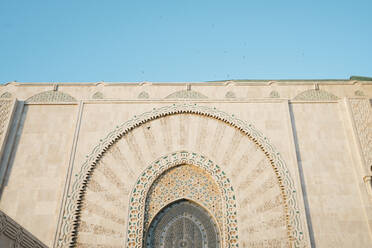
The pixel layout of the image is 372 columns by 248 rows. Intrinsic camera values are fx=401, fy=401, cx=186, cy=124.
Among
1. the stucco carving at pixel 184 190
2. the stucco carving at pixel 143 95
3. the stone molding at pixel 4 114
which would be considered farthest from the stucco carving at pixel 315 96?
the stone molding at pixel 4 114

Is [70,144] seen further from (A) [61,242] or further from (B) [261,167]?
(B) [261,167]

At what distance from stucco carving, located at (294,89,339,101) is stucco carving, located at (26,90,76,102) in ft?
11.2

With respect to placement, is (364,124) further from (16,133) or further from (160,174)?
(16,133)

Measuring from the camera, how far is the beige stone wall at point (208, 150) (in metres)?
4.93

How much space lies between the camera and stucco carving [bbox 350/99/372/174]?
5.39m

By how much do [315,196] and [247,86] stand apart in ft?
6.34

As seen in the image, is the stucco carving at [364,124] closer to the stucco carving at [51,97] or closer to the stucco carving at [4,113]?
the stucco carving at [51,97]

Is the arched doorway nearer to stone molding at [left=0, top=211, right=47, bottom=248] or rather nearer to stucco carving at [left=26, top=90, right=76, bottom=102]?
stone molding at [left=0, top=211, right=47, bottom=248]

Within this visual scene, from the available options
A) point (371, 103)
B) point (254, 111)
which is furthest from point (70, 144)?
point (371, 103)

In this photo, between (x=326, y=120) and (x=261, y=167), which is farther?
(x=326, y=120)

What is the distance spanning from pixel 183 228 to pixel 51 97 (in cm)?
281

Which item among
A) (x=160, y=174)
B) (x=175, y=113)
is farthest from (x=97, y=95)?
(x=160, y=174)

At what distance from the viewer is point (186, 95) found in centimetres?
602

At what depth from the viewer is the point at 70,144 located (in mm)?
5520
